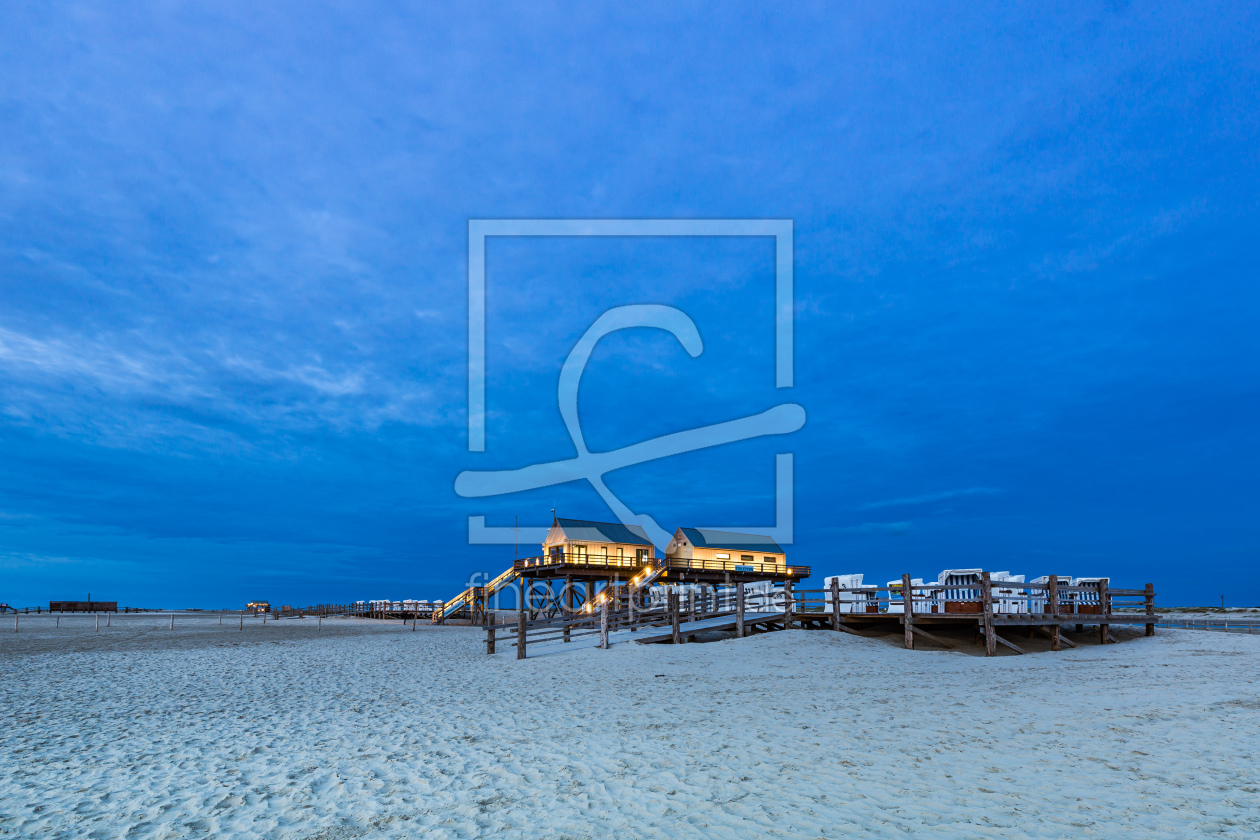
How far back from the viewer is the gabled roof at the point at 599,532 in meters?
43.7

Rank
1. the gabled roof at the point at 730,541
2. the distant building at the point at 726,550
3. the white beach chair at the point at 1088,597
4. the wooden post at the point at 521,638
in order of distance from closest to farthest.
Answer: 1. the wooden post at the point at 521,638
2. the white beach chair at the point at 1088,597
3. the distant building at the point at 726,550
4. the gabled roof at the point at 730,541

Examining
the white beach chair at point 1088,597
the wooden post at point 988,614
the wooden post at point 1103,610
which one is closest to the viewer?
the wooden post at point 988,614

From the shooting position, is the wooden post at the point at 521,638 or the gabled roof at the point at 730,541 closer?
the wooden post at the point at 521,638

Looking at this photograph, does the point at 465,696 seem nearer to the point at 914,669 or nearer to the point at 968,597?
the point at 914,669

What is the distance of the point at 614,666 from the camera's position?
17.0 m

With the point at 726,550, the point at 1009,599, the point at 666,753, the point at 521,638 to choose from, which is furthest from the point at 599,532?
the point at 666,753

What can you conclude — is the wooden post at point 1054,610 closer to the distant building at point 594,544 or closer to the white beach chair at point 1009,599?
the white beach chair at point 1009,599

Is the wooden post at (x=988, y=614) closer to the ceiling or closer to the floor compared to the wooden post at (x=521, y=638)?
closer to the ceiling

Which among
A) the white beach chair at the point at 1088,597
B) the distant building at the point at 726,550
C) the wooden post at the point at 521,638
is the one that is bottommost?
the distant building at the point at 726,550

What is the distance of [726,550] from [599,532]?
32.6 feet

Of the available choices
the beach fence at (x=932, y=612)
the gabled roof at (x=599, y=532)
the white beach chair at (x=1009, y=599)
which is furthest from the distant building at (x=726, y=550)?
the white beach chair at (x=1009, y=599)

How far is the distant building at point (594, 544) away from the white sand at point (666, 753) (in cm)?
2677

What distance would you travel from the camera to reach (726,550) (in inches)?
1933

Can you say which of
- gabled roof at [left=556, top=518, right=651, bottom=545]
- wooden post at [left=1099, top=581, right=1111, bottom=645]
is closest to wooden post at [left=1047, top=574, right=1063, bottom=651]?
wooden post at [left=1099, top=581, right=1111, bottom=645]
